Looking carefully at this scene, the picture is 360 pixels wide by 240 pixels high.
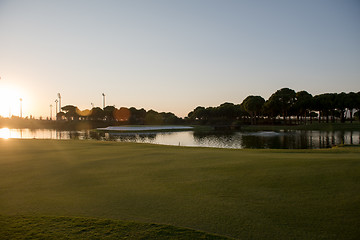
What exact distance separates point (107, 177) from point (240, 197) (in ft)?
17.0

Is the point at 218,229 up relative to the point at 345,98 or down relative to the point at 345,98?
down

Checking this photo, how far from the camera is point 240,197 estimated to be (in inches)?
267

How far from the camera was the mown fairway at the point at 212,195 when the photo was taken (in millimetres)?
5285

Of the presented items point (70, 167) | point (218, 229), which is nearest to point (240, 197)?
point (218, 229)

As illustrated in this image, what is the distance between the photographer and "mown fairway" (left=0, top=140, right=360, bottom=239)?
208 inches

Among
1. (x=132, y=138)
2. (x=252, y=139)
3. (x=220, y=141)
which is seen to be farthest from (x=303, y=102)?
(x=132, y=138)

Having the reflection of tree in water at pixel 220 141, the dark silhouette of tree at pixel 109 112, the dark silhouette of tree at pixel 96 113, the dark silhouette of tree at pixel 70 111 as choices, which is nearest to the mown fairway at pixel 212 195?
the reflection of tree in water at pixel 220 141

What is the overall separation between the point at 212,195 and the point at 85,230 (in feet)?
11.5

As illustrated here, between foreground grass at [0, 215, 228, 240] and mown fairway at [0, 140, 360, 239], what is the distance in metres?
0.29

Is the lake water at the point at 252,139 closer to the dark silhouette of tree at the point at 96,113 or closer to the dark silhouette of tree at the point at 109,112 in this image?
the dark silhouette of tree at the point at 96,113

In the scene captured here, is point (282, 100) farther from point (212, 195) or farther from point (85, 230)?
point (85, 230)

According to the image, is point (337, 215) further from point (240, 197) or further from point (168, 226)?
point (168, 226)

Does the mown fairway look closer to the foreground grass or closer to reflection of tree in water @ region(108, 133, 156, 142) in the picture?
the foreground grass

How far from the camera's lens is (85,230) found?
5090 millimetres
